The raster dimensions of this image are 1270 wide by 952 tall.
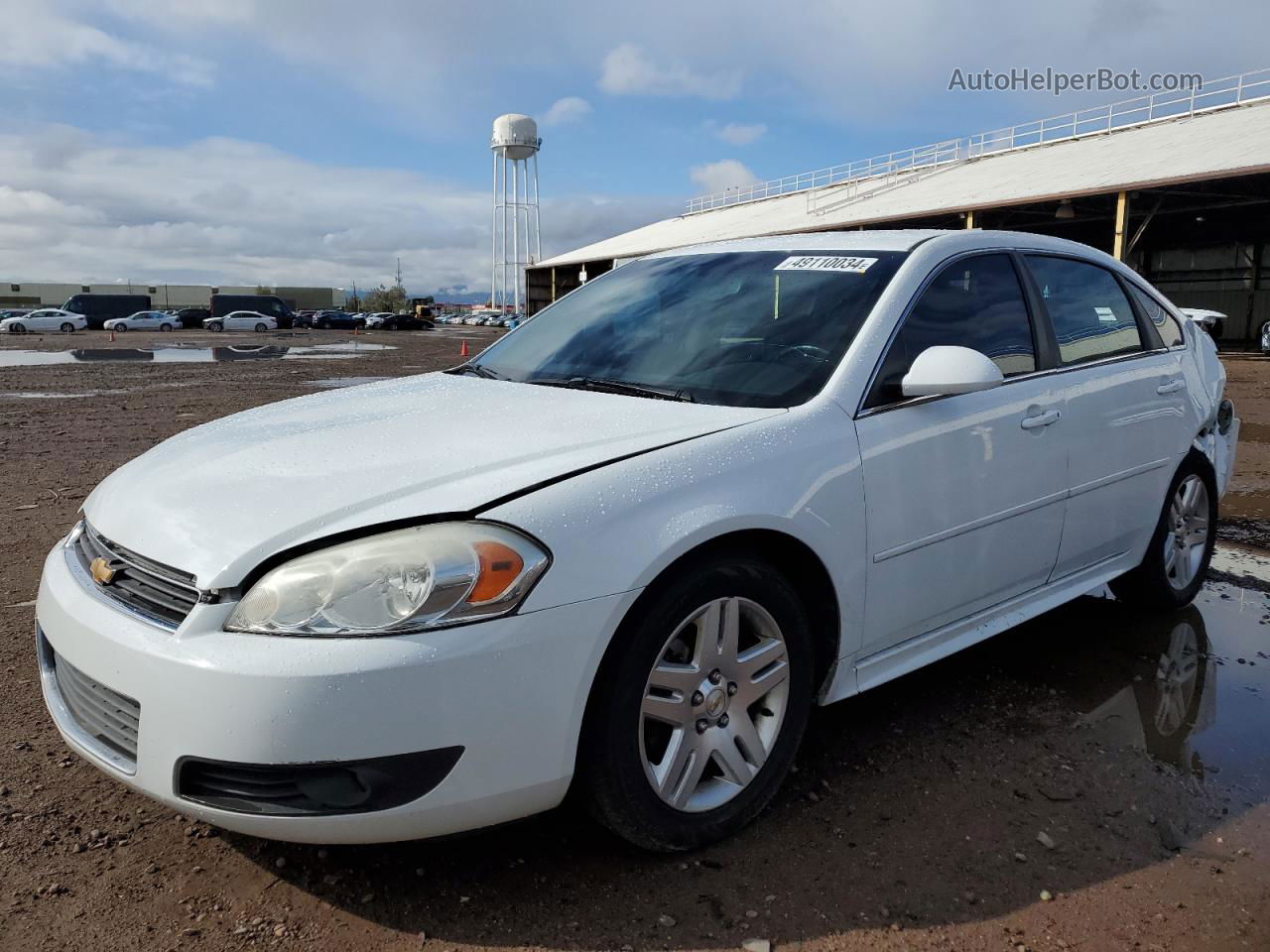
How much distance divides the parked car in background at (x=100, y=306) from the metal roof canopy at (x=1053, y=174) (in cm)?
3446

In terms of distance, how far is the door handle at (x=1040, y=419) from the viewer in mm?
3186

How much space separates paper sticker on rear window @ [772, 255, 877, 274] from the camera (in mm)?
3182

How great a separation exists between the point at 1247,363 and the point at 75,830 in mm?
25487

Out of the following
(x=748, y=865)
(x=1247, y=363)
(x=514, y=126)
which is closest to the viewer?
(x=748, y=865)

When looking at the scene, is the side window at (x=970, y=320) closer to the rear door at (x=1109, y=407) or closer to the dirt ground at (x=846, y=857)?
the rear door at (x=1109, y=407)

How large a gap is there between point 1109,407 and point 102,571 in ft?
10.8

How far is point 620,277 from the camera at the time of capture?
391cm

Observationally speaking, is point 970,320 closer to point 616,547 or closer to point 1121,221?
point 616,547

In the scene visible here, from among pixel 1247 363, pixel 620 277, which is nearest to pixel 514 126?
pixel 1247 363

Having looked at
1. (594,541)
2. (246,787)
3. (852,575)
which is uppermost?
(594,541)

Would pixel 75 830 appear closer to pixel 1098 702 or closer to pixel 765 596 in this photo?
pixel 765 596

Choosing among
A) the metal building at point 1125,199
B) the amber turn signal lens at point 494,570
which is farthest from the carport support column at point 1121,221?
the amber turn signal lens at point 494,570

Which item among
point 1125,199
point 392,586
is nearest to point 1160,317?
point 392,586

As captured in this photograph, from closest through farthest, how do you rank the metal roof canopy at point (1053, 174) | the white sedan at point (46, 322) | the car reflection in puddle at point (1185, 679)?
the car reflection in puddle at point (1185, 679) → the metal roof canopy at point (1053, 174) → the white sedan at point (46, 322)
